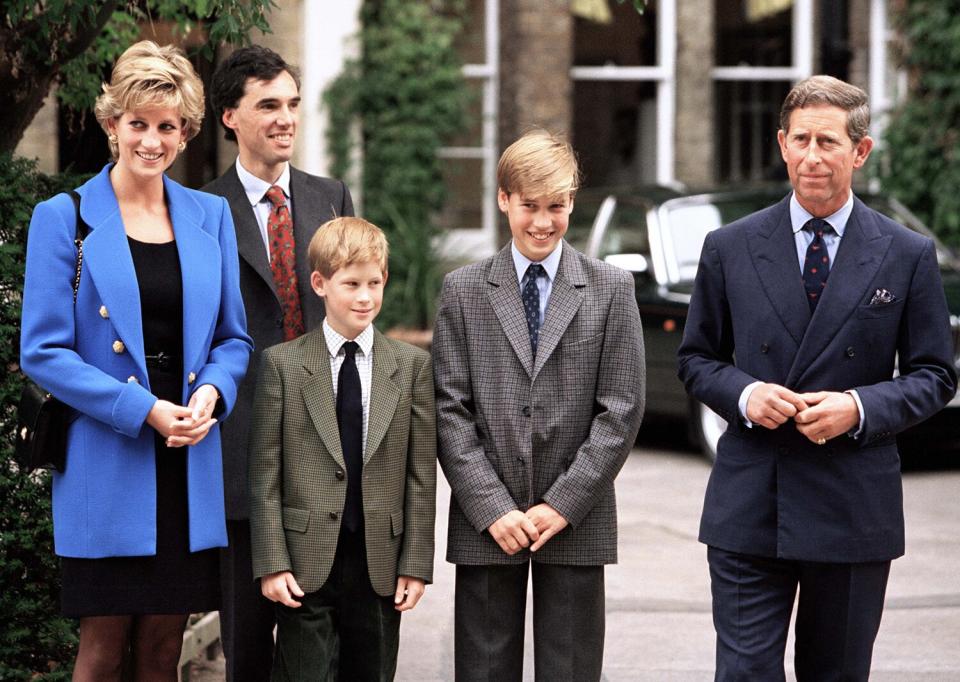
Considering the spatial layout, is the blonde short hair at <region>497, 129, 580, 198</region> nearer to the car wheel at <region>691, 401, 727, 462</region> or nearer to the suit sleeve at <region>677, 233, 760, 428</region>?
the suit sleeve at <region>677, 233, 760, 428</region>

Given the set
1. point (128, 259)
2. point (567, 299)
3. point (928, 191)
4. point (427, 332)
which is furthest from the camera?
point (928, 191)

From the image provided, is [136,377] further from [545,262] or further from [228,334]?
[545,262]

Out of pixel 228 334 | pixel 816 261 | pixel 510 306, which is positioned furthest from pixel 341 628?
pixel 816 261

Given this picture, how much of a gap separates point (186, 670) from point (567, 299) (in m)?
2.23

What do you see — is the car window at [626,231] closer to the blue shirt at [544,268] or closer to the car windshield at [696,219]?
the car windshield at [696,219]

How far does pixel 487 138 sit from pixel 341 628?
11.6 m

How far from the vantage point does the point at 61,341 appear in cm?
366

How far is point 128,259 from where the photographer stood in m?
3.74

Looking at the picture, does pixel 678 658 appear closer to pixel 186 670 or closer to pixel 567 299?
pixel 186 670

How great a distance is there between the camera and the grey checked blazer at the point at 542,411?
12.8 ft

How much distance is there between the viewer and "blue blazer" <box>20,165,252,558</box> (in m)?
3.64

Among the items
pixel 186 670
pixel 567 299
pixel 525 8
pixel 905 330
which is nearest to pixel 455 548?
pixel 567 299

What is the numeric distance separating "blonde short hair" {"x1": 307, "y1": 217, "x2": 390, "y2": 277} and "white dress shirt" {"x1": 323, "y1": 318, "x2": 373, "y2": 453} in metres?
0.17

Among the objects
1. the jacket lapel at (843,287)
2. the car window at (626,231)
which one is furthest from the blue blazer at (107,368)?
the car window at (626,231)
